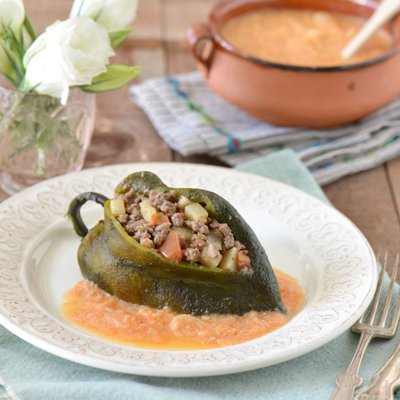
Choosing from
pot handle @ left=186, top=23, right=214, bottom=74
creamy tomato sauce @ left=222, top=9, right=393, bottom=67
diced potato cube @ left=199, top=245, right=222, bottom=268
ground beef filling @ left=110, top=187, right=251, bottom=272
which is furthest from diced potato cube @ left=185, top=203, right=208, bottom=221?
pot handle @ left=186, top=23, right=214, bottom=74

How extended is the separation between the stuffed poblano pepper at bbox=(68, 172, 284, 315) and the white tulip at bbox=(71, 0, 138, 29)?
31.5 inches

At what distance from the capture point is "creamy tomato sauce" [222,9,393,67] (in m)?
3.85

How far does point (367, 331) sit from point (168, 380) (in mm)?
631

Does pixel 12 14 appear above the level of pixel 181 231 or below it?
above

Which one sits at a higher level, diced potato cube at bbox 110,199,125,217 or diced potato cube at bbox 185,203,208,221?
diced potato cube at bbox 110,199,125,217

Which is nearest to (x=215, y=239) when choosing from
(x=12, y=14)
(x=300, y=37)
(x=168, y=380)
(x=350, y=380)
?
(x=168, y=380)

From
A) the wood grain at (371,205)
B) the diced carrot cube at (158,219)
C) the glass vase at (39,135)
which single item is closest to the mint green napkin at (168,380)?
the diced carrot cube at (158,219)

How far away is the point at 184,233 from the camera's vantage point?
246cm

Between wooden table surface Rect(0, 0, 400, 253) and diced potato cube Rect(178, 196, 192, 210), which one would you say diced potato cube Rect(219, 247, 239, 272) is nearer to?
diced potato cube Rect(178, 196, 192, 210)

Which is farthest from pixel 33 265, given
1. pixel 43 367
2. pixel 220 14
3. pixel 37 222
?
pixel 220 14

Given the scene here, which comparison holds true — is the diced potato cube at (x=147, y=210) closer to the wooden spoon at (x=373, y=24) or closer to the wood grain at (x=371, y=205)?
the wood grain at (x=371, y=205)

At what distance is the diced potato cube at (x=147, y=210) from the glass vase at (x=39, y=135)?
0.79 metres

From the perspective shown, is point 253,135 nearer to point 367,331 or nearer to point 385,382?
point 367,331

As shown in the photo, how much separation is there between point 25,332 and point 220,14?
2.23m
